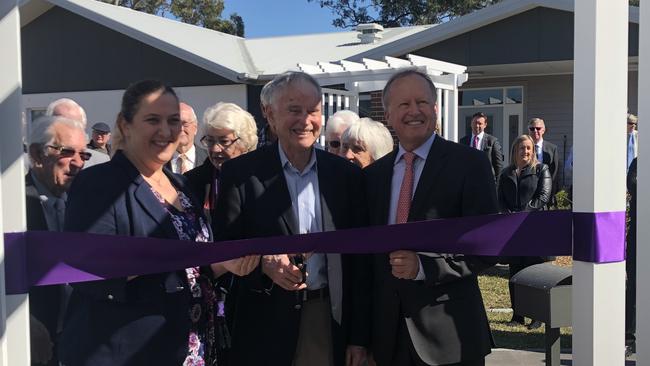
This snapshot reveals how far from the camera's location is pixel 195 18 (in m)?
40.8

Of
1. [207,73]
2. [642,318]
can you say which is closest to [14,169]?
[642,318]

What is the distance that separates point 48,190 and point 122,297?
1.07m

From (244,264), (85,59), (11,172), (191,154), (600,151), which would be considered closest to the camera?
(11,172)

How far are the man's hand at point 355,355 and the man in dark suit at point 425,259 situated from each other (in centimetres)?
A: 6

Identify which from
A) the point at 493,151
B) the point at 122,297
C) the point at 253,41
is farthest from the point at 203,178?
the point at 253,41

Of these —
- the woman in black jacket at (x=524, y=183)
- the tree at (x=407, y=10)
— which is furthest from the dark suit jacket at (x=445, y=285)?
the tree at (x=407, y=10)

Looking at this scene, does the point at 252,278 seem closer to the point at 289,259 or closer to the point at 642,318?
the point at 289,259

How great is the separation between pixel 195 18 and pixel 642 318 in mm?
41036

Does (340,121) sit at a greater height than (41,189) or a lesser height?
greater

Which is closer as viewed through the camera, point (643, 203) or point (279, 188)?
point (643, 203)

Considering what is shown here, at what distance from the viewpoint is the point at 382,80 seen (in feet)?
32.6

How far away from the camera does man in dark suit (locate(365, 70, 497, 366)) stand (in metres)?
2.70

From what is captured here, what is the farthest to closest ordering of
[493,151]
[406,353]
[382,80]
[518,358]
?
[493,151] < [382,80] < [518,358] < [406,353]

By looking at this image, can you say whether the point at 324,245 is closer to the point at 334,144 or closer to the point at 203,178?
the point at 203,178
